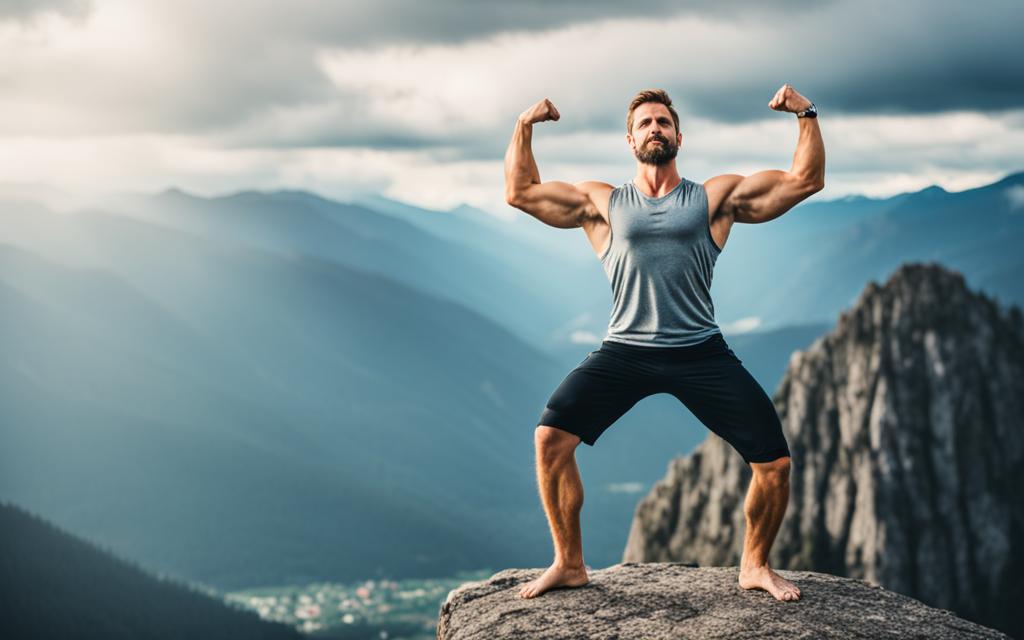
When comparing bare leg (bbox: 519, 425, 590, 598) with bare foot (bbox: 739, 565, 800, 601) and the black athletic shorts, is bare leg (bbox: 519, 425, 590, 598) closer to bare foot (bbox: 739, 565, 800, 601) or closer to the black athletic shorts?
the black athletic shorts

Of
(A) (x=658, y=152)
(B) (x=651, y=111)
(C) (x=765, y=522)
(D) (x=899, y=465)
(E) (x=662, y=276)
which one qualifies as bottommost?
(C) (x=765, y=522)

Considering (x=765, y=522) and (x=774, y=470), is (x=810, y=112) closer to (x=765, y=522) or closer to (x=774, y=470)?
(x=774, y=470)

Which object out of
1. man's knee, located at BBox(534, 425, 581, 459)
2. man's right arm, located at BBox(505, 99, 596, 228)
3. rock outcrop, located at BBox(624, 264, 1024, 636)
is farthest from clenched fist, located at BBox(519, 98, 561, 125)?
rock outcrop, located at BBox(624, 264, 1024, 636)

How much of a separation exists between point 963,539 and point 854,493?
57.7 ft

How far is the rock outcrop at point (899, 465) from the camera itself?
12394 centimetres

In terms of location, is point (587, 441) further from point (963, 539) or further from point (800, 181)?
point (963, 539)

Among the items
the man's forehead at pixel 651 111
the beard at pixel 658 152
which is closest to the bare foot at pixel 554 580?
the beard at pixel 658 152

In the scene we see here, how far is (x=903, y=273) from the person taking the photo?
137 m

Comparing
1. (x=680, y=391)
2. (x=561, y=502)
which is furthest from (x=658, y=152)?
(x=561, y=502)

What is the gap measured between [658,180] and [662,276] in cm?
119

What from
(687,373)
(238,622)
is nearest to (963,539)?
(238,622)

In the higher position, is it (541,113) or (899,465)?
(899,465)

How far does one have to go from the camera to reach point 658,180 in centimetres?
1168

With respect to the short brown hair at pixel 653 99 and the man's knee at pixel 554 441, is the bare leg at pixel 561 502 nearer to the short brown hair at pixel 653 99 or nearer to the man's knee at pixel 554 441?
the man's knee at pixel 554 441
